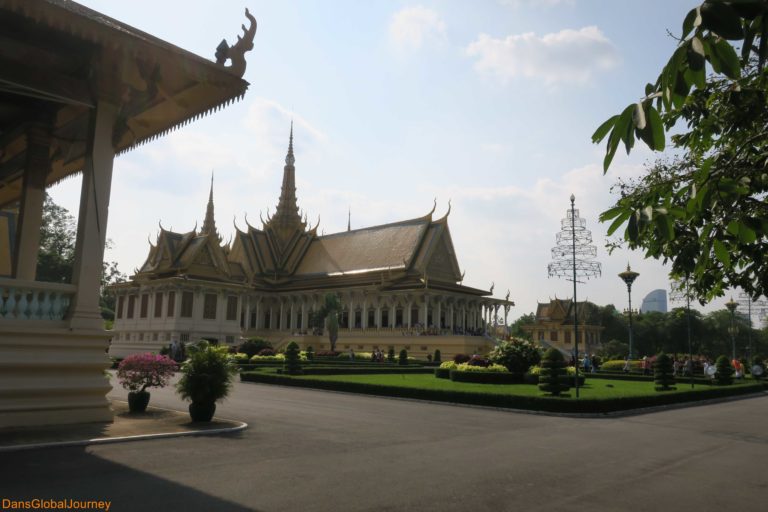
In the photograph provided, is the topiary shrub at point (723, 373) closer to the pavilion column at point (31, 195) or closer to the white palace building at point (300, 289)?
the white palace building at point (300, 289)

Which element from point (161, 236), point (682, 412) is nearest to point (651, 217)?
point (682, 412)

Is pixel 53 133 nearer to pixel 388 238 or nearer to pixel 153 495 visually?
pixel 153 495

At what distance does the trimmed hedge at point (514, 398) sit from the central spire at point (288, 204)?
1802 inches

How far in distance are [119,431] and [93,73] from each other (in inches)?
219

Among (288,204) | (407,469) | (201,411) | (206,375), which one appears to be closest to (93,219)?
(206,375)

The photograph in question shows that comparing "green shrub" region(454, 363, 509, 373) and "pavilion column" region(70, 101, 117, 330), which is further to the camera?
"green shrub" region(454, 363, 509, 373)

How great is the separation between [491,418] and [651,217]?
37.9 feet

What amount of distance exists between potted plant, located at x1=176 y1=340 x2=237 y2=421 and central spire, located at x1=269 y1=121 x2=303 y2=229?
56.4 meters

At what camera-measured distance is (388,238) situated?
5709 centimetres

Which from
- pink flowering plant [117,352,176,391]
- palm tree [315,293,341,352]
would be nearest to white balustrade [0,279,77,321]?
pink flowering plant [117,352,176,391]

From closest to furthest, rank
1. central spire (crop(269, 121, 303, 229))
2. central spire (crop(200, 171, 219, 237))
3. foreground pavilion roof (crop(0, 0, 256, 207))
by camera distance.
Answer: foreground pavilion roof (crop(0, 0, 256, 207))
central spire (crop(200, 171, 219, 237))
central spire (crop(269, 121, 303, 229))

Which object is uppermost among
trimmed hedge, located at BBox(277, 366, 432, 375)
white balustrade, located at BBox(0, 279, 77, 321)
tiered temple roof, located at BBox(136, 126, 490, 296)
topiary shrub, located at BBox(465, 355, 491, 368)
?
tiered temple roof, located at BBox(136, 126, 490, 296)

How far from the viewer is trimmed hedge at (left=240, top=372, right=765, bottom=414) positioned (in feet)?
47.9

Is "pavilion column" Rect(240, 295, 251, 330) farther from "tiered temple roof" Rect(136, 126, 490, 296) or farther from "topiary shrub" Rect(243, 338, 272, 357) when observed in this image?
"topiary shrub" Rect(243, 338, 272, 357)
